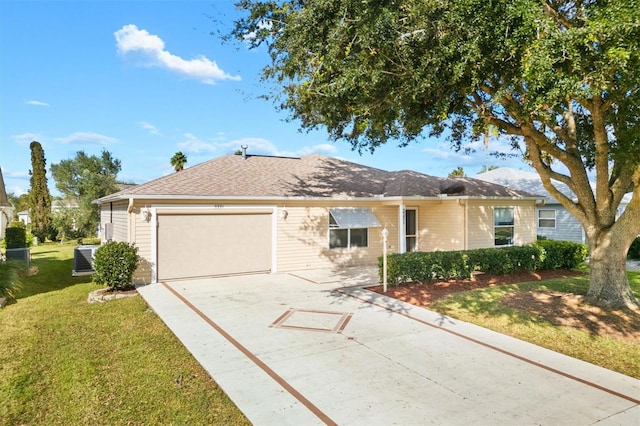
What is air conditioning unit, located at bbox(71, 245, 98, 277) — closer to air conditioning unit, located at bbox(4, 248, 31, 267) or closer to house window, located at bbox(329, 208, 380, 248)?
air conditioning unit, located at bbox(4, 248, 31, 267)

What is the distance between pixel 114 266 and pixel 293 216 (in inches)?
234

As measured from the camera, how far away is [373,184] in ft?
55.1

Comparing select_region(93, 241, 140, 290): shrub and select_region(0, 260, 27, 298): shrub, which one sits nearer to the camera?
select_region(0, 260, 27, 298): shrub

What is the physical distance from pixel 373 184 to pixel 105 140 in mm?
28537

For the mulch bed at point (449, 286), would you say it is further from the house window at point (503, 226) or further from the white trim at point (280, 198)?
the white trim at point (280, 198)

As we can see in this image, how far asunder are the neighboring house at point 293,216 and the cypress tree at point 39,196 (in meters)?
16.5

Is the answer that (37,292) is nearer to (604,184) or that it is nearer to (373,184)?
(373,184)

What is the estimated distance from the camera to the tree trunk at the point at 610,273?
8.20 metres

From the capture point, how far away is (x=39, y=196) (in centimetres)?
2880

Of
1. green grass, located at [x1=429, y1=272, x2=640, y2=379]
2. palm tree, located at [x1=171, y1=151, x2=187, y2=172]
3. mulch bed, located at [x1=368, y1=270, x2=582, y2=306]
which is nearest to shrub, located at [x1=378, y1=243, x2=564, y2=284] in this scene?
mulch bed, located at [x1=368, y1=270, x2=582, y2=306]

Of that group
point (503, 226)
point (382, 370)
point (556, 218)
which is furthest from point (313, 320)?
point (556, 218)

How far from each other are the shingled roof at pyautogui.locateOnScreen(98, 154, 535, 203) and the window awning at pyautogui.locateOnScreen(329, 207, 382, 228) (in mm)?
571

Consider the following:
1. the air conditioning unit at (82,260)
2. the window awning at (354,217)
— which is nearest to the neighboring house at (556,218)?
the window awning at (354,217)

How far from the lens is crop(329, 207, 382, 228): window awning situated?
14.4 metres
